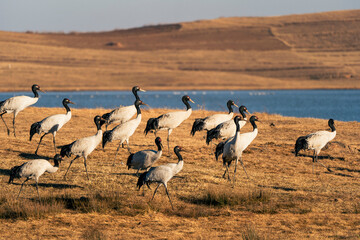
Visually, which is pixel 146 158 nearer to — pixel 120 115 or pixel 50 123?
pixel 50 123

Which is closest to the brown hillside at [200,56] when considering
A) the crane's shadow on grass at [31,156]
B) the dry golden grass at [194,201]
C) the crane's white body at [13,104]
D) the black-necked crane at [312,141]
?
the crane's white body at [13,104]

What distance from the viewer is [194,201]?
10.9 metres

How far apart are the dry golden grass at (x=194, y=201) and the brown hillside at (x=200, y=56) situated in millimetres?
54373

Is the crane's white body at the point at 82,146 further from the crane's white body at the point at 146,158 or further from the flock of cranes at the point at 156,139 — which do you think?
the crane's white body at the point at 146,158

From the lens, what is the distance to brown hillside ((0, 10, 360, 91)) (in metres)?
75.8

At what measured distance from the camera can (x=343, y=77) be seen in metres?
79.6

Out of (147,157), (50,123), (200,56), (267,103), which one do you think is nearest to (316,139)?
(147,157)

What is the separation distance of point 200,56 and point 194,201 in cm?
8391

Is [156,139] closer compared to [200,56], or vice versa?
[156,139]

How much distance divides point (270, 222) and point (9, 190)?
525cm

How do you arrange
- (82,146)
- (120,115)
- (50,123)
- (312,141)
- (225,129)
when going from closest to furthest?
(82,146), (312,141), (50,123), (225,129), (120,115)

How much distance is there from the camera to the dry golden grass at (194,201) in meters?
9.20

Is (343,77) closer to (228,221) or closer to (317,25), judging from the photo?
(317,25)

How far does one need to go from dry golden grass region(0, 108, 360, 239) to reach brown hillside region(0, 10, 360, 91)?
178 ft
